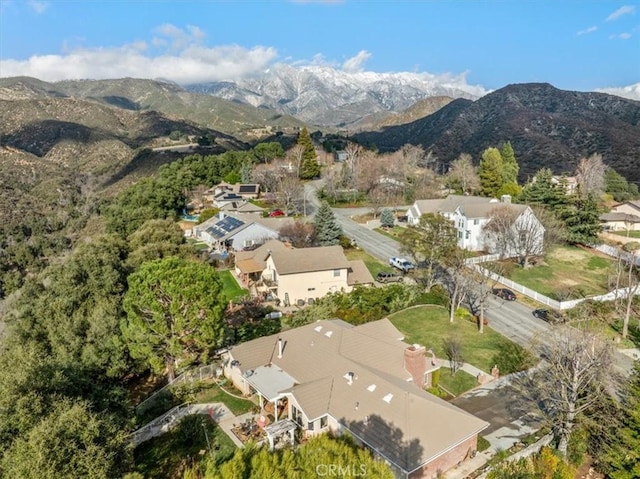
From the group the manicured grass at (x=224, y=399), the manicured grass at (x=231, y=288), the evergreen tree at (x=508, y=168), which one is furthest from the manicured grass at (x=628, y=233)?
the manicured grass at (x=224, y=399)

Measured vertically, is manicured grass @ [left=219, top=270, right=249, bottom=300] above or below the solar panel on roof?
below

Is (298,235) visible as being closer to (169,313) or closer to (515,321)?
(515,321)

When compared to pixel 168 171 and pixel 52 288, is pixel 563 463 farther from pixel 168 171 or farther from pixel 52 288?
pixel 168 171

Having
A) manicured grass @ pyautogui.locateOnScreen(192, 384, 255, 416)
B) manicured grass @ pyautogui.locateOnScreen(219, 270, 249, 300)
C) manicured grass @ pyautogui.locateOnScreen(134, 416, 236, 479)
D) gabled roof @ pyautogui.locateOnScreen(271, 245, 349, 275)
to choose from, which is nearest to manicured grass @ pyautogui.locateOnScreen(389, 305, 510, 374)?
gabled roof @ pyautogui.locateOnScreen(271, 245, 349, 275)

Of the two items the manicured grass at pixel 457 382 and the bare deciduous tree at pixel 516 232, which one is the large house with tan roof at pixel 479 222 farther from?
the manicured grass at pixel 457 382

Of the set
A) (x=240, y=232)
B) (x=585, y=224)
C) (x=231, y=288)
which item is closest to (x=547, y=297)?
(x=585, y=224)

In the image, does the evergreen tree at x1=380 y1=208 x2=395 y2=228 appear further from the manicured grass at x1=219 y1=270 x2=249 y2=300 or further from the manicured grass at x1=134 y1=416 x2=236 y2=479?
the manicured grass at x1=134 y1=416 x2=236 y2=479
